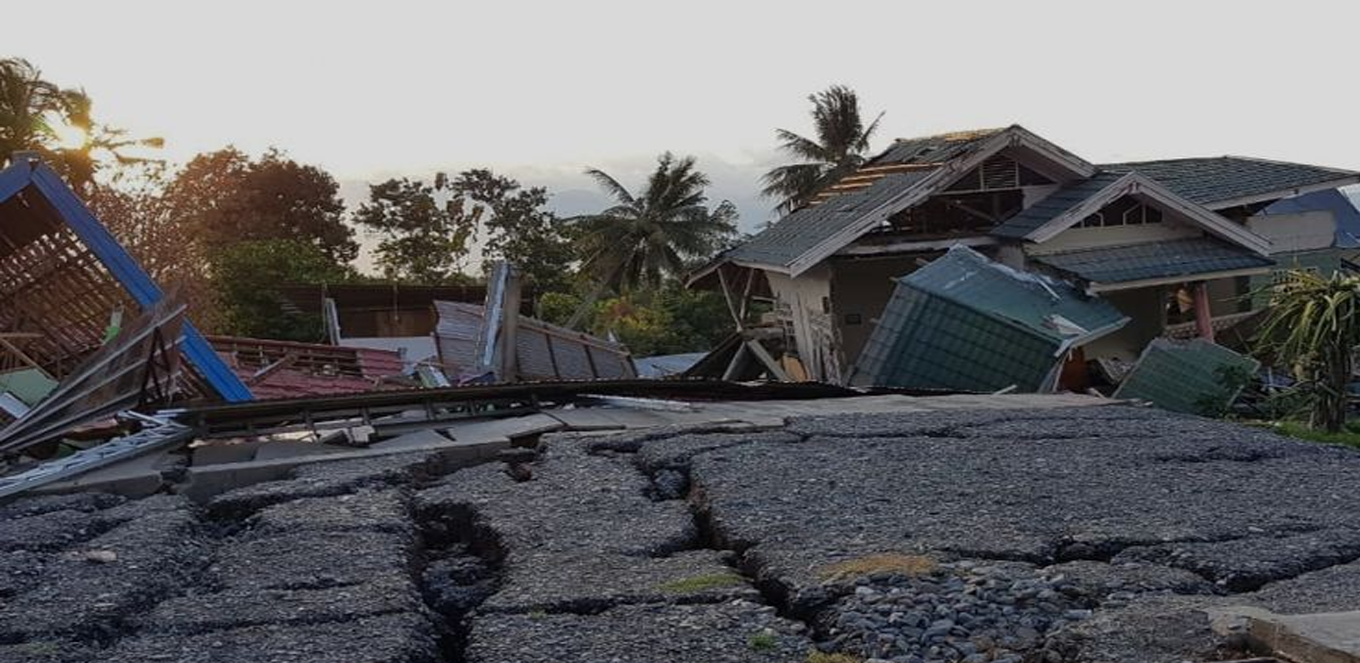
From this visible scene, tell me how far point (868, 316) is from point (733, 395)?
24.5ft

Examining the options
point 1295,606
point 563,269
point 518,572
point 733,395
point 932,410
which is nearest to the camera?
point 1295,606

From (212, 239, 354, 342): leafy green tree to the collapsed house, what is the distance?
10.8 m

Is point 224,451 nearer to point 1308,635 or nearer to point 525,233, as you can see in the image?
point 1308,635

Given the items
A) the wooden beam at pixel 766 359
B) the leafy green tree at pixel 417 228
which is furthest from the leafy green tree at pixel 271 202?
the wooden beam at pixel 766 359

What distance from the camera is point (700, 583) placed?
4.36 meters

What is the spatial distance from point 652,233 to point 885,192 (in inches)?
712

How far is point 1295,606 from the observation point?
12.8 ft

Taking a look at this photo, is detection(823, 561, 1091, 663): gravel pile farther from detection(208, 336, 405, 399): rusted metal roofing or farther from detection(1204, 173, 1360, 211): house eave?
detection(1204, 173, 1360, 211): house eave

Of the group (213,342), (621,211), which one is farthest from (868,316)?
(621,211)

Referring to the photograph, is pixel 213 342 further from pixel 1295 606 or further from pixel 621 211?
pixel 621 211

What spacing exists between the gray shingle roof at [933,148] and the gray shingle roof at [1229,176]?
227 centimetres

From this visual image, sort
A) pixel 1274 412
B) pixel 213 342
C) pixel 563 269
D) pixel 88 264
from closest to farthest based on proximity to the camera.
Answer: pixel 88 264 < pixel 1274 412 < pixel 213 342 < pixel 563 269

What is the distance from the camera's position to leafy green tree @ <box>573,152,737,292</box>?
110 ft

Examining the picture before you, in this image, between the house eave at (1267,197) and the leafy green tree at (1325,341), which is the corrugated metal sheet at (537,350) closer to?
the leafy green tree at (1325,341)
